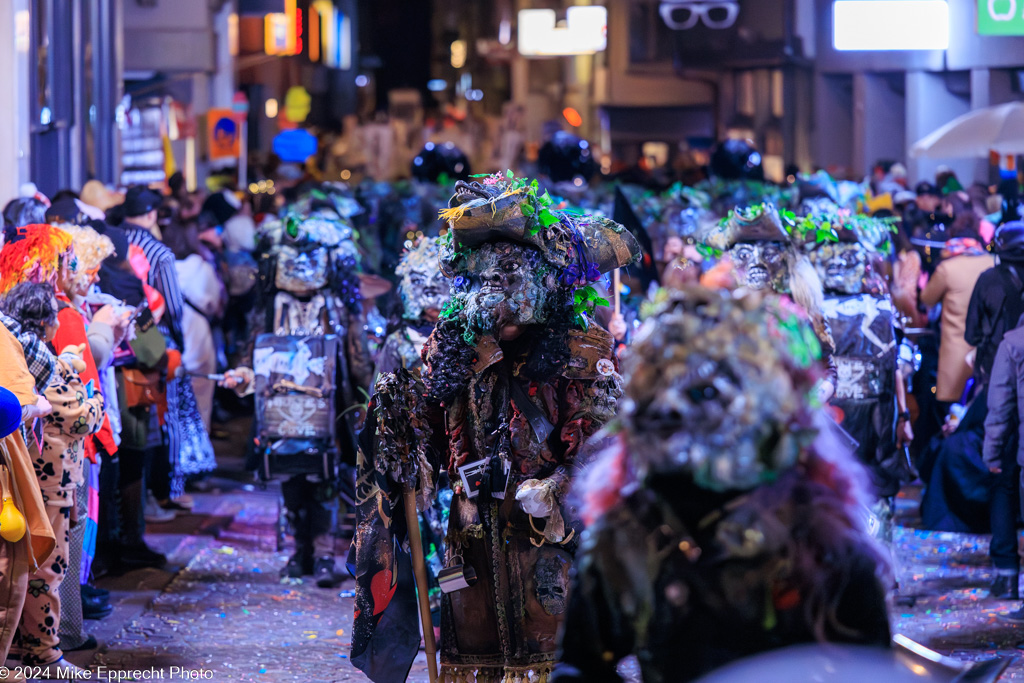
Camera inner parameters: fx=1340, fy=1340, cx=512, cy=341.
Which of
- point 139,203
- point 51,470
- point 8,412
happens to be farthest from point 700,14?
point 8,412

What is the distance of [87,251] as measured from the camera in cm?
656

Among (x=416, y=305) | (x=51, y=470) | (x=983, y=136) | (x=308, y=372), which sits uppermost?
(x=983, y=136)

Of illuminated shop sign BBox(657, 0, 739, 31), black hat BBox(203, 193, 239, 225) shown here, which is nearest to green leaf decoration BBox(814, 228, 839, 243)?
black hat BBox(203, 193, 239, 225)

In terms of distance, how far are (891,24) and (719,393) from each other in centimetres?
1908

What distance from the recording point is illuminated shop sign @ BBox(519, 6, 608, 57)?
36.9 metres

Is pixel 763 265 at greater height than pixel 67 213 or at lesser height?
lesser

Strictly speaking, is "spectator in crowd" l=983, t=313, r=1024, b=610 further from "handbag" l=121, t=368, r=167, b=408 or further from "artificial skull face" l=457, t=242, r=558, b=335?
"handbag" l=121, t=368, r=167, b=408

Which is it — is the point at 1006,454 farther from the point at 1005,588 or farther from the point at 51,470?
the point at 51,470

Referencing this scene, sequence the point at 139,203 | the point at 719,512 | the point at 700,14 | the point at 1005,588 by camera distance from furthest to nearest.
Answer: the point at 700,14 → the point at 139,203 → the point at 1005,588 → the point at 719,512

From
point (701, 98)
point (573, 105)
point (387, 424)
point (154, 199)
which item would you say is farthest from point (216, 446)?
point (573, 105)

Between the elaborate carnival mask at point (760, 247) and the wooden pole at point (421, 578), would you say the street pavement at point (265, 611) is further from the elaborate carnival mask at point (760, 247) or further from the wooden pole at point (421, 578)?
the elaborate carnival mask at point (760, 247)

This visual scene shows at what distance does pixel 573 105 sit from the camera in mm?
Result: 49531

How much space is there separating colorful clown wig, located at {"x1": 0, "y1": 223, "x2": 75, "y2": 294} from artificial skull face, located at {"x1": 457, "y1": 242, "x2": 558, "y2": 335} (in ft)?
7.22

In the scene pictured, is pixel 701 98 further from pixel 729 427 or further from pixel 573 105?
pixel 729 427
